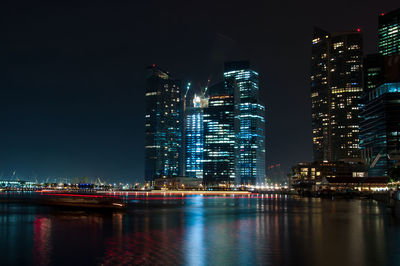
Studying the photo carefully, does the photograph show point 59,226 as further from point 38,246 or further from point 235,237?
point 235,237

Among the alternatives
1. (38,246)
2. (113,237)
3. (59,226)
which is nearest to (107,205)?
(59,226)

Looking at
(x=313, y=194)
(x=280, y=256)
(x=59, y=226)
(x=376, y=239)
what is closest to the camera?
(x=280, y=256)

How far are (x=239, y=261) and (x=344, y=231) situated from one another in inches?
767

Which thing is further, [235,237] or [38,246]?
[235,237]

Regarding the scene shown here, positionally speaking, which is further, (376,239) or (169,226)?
(169,226)

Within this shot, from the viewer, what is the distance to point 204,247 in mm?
29484

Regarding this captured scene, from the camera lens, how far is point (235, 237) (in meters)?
34.8

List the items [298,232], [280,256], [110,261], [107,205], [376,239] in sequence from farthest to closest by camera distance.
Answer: [107,205] < [298,232] < [376,239] < [280,256] < [110,261]

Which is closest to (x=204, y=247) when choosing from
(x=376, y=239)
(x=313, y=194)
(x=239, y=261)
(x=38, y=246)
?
(x=239, y=261)

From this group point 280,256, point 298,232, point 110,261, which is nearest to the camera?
point 110,261

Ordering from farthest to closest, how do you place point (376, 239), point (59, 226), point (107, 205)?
1. point (107, 205)
2. point (59, 226)
3. point (376, 239)

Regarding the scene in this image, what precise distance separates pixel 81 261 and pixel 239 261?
929 centimetres

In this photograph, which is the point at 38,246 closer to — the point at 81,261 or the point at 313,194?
the point at 81,261

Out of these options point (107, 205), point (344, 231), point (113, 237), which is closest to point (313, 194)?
point (107, 205)
